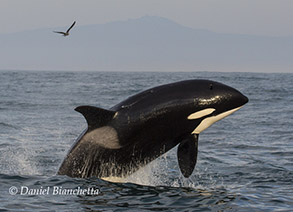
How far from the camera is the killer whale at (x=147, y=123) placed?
9.70 meters

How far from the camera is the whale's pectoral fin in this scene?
400 inches

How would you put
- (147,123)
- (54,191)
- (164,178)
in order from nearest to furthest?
(147,123) < (54,191) < (164,178)

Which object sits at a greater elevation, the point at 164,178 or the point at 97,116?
the point at 97,116

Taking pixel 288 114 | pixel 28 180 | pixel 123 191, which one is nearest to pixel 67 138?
pixel 28 180

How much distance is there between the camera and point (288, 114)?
28.7 metres

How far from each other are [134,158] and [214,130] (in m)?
13.0

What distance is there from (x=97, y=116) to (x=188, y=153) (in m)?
1.92

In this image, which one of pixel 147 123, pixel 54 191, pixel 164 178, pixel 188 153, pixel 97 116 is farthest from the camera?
pixel 164 178

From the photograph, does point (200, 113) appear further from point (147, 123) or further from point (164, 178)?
point (164, 178)

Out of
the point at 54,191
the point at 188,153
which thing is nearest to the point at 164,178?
the point at 188,153

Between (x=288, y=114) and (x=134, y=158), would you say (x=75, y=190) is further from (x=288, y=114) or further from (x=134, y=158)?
(x=288, y=114)

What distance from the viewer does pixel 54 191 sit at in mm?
9852

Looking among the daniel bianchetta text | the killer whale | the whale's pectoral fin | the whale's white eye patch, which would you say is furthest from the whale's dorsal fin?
the whale's pectoral fin

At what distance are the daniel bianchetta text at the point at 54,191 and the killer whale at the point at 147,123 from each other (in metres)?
0.42
